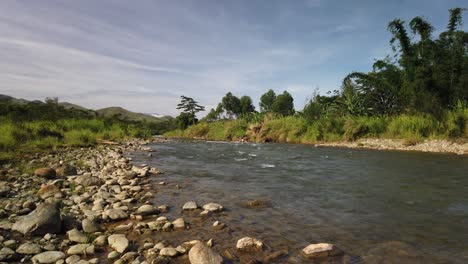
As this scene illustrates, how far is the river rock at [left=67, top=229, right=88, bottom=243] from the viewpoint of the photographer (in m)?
3.23

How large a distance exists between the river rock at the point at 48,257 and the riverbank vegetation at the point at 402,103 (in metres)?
19.4

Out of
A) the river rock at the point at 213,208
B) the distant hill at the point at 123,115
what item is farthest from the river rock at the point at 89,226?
the distant hill at the point at 123,115

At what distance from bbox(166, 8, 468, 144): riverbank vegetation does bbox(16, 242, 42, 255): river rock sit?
19.5 meters

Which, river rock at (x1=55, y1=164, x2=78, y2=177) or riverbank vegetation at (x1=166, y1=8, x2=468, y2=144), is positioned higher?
riverbank vegetation at (x1=166, y1=8, x2=468, y2=144)

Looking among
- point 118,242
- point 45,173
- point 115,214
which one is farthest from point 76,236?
point 45,173

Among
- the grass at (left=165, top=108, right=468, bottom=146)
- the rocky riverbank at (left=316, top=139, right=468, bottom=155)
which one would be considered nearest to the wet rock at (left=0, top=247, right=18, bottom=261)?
the rocky riverbank at (left=316, top=139, right=468, bottom=155)

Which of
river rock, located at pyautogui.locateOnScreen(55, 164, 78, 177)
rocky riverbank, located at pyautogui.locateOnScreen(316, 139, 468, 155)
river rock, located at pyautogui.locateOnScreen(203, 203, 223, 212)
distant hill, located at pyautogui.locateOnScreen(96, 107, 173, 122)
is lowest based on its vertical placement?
river rock, located at pyautogui.locateOnScreen(203, 203, 223, 212)

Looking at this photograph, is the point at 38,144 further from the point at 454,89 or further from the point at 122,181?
the point at 454,89

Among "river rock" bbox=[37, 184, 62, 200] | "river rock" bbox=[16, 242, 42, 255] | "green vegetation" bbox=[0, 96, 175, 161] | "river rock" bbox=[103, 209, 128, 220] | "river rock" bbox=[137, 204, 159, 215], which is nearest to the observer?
"river rock" bbox=[16, 242, 42, 255]

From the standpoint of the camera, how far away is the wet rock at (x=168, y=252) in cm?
295

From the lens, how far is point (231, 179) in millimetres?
7336

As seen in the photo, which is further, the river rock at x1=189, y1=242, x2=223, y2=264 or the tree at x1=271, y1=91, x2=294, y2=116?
the tree at x1=271, y1=91, x2=294, y2=116

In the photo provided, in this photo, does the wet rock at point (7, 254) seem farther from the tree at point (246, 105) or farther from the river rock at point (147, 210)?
the tree at point (246, 105)

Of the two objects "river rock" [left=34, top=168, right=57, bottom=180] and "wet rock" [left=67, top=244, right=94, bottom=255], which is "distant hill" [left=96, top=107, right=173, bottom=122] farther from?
"wet rock" [left=67, top=244, right=94, bottom=255]
